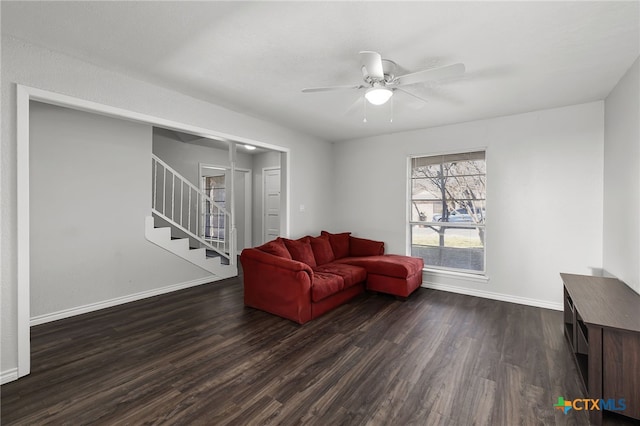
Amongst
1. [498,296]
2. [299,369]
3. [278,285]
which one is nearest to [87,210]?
[278,285]

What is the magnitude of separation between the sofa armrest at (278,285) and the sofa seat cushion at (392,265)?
125 centimetres

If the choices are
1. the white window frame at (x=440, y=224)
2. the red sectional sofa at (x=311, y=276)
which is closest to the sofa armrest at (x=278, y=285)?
the red sectional sofa at (x=311, y=276)

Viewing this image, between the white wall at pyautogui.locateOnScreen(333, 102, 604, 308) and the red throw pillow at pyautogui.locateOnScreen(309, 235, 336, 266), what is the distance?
50.9 inches

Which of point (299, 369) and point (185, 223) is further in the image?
point (185, 223)

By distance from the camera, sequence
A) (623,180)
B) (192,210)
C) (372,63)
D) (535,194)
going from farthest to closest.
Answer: (192,210)
(535,194)
(623,180)
(372,63)

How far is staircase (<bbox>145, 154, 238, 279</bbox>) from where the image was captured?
4.51 meters

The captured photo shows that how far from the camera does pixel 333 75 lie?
9.05 feet

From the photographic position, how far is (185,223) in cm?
564

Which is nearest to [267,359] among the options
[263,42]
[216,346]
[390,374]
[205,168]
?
[216,346]

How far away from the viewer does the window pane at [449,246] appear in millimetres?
4316

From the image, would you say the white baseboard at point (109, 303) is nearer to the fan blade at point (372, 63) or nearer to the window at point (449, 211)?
the window at point (449, 211)

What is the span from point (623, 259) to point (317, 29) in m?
3.52

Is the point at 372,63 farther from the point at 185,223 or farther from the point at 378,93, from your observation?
the point at 185,223

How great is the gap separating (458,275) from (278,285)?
2803 millimetres
